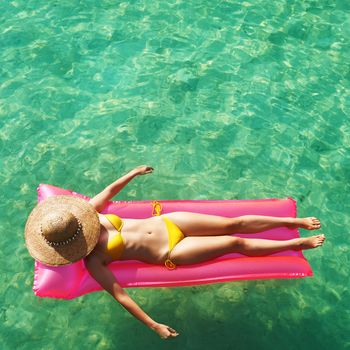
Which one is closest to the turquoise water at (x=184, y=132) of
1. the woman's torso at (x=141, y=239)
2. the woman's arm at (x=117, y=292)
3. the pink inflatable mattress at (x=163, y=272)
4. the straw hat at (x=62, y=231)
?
the pink inflatable mattress at (x=163, y=272)

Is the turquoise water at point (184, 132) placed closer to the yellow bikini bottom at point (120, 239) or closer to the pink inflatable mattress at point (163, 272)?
the pink inflatable mattress at point (163, 272)

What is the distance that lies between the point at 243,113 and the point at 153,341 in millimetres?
2942

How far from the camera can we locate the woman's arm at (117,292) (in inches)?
140

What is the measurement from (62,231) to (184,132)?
8.73ft

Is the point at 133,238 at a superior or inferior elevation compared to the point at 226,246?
superior

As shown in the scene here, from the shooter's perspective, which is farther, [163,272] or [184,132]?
[184,132]

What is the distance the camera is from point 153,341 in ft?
Result: 14.0

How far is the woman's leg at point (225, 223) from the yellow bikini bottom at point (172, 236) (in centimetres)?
4

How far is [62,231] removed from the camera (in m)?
3.39

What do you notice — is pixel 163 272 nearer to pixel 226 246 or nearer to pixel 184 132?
pixel 226 246

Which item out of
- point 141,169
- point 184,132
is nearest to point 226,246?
point 141,169

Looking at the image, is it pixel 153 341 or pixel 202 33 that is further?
pixel 202 33

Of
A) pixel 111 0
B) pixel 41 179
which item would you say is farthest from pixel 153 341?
pixel 111 0

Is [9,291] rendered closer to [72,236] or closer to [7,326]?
[7,326]
